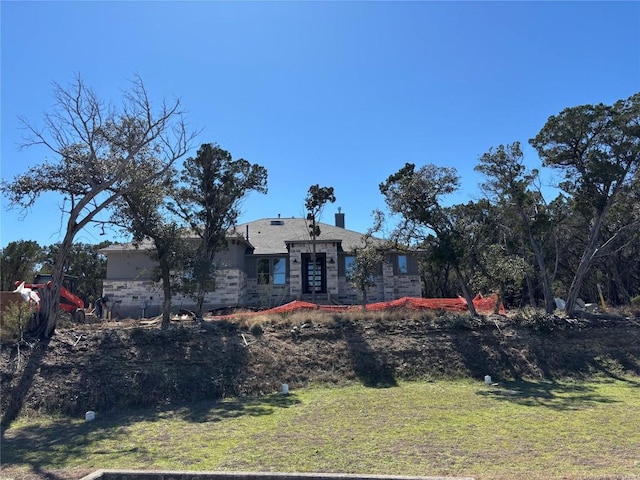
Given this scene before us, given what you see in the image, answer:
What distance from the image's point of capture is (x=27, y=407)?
1094cm

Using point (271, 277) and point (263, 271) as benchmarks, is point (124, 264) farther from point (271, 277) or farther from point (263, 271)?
point (271, 277)

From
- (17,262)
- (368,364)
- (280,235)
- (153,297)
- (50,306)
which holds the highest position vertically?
(280,235)

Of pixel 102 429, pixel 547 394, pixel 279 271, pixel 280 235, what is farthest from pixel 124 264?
pixel 547 394

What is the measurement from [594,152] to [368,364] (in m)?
11.4

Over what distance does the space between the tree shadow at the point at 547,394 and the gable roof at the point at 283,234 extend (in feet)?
38.3

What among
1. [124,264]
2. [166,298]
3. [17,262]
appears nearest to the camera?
[166,298]

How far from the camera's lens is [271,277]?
25.0 m

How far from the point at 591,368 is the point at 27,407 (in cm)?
1570

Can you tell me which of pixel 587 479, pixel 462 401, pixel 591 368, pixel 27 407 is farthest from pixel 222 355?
pixel 591 368

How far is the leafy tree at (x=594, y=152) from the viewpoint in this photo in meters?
17.0

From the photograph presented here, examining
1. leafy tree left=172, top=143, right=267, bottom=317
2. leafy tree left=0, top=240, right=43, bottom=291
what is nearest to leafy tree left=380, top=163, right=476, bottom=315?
leafy tree left=172, top=143, right=267, bottom=317

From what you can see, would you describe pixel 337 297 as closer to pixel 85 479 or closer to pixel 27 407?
pixel 27 407

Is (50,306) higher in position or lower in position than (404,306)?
higher

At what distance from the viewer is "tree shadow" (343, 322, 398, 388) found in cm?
1374
